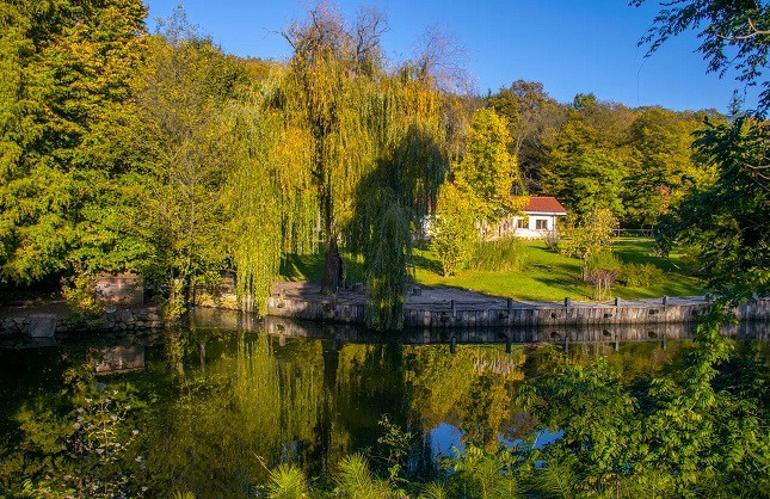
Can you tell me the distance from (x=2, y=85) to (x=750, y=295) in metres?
20.3

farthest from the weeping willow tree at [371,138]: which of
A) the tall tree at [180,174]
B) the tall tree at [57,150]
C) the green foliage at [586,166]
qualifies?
the green foliage at [586,166]

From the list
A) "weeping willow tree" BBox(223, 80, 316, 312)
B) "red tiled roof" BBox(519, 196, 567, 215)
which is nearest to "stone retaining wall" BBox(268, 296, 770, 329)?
"weeping willow tree" BBox(223, 80, 316, 312)

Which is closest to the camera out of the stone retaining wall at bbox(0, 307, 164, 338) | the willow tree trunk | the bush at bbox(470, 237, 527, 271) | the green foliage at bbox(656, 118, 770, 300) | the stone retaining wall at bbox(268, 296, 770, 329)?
the green foliage at bbox(656, 118, 770, 300)

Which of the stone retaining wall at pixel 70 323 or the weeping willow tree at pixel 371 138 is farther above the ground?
the weeping willow tree at pixel 371 138

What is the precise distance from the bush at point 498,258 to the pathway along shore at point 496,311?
7.36m

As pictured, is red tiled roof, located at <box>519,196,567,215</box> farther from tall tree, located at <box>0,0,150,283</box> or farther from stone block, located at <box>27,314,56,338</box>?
stone block, located at <box>27,314,56,338</box>

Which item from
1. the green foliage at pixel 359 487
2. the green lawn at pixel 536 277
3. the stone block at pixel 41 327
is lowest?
the stone block at pixel 41 327

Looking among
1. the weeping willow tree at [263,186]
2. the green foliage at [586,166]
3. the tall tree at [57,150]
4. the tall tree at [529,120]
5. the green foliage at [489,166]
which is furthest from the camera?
the tall tree at [529,120]

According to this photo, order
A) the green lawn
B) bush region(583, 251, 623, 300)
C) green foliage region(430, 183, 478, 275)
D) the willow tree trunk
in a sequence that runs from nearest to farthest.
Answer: the willow tree trunk → bush region(583, 251, 623, 300) → the green lawn → green foliage region(430, 183, 478, 275)

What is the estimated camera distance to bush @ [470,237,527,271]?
3103 centimetres

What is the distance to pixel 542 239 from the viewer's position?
4672 centimetres

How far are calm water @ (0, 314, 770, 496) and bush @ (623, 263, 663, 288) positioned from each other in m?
5.98

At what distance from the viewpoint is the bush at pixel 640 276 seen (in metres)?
27.2

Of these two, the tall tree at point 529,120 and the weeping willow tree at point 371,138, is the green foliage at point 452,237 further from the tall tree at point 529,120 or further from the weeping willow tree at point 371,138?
the tall tree at point 529,120
